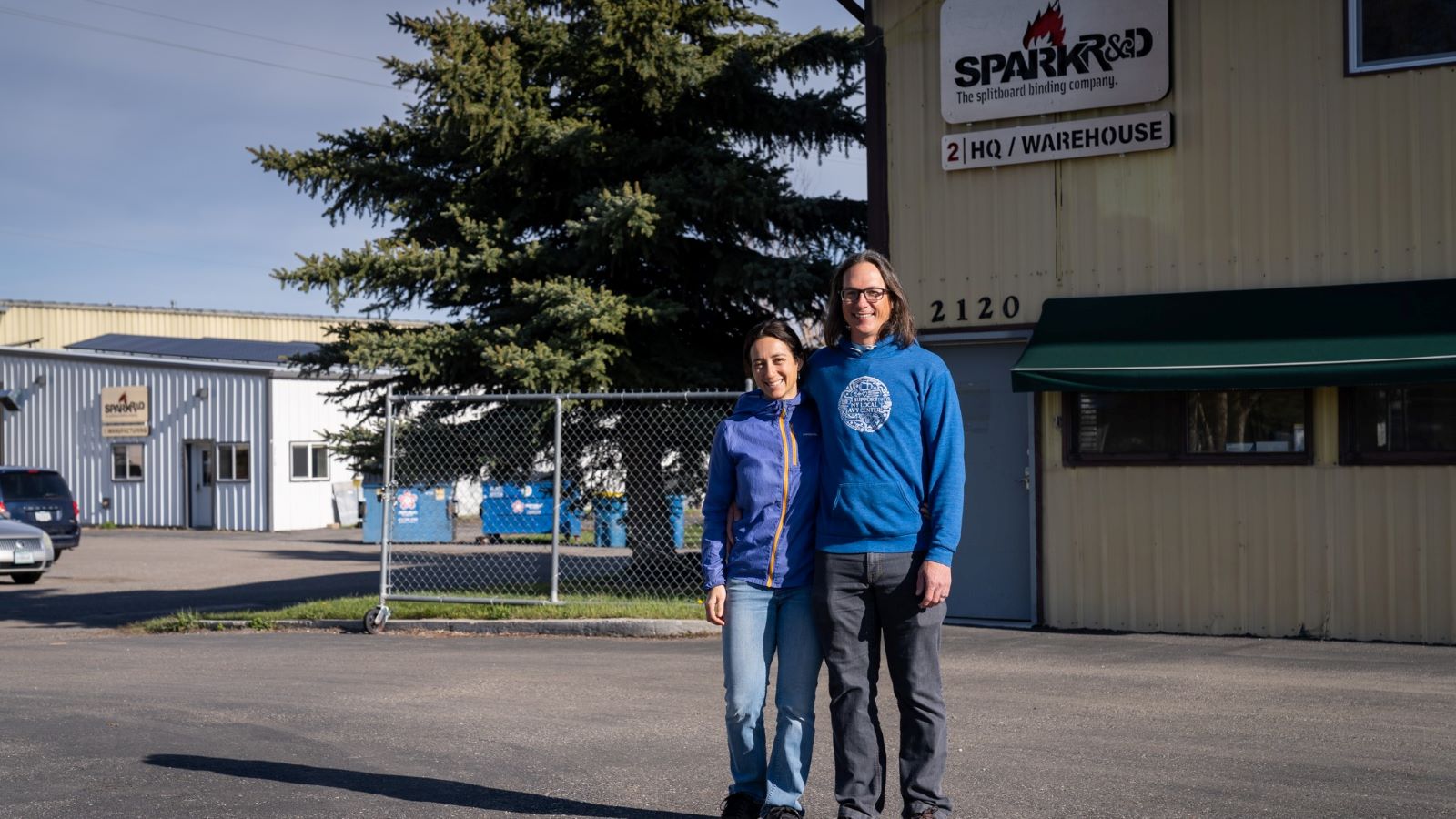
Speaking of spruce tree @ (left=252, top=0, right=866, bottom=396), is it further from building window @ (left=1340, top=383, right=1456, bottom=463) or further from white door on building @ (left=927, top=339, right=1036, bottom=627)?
building window @ (left=1340, top=383, right=1456, bottom=463)

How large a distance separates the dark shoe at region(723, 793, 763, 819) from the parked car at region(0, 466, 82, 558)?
21437mm

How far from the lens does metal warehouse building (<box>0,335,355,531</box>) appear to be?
118ft

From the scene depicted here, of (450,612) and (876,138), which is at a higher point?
(876,138)

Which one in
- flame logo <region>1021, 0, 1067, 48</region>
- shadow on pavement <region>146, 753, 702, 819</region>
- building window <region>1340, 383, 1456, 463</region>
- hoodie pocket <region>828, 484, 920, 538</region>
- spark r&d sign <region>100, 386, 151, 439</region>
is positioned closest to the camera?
hoodie pocket <region>828, 484, 920, 538</region>

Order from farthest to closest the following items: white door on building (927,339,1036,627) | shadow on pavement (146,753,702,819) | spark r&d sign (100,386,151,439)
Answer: spark r&d sign (100,386,151,439)
white door on building (927,339,1036,627)
shadow on pavement (146,753,702,819)

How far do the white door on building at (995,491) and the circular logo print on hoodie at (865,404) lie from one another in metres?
7.53

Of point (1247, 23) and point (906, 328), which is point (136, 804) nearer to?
point (906, 328)

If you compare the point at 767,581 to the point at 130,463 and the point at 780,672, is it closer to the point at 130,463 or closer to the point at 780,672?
the point at 780,672

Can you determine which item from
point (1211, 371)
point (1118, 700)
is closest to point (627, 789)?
point (1118, 700)

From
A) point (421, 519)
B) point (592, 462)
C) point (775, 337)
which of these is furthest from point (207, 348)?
point (775, 337)

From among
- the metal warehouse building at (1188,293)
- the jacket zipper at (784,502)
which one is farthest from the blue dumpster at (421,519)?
the jacket zipper at (784,502)

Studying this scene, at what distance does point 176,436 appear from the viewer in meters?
37.3

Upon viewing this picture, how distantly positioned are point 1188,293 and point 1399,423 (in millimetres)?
1851

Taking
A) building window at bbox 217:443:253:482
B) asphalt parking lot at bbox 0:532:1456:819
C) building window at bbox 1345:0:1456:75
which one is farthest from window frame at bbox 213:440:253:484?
building window at bbox 1345:0:1456:75
